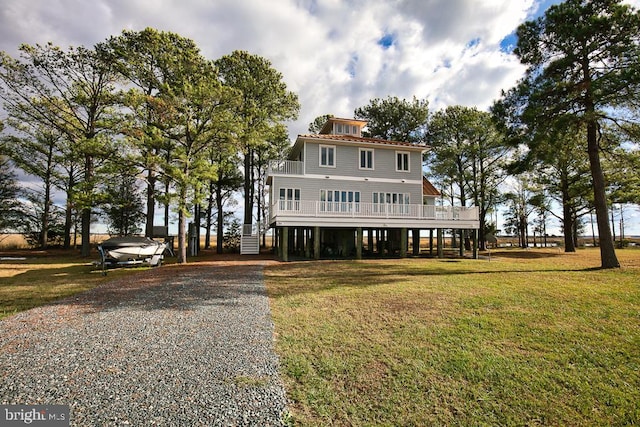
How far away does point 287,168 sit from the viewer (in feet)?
64.5

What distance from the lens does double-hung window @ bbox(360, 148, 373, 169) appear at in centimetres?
2075

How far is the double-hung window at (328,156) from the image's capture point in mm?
20000

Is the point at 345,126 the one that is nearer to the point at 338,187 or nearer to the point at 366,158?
the point at 366,158

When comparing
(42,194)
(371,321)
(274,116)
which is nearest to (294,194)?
(274,116)

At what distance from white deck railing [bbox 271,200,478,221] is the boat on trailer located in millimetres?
6483

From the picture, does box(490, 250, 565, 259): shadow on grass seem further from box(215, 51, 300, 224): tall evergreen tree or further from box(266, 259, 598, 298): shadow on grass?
box(215, 51, 300, 224): tall evergreen tree

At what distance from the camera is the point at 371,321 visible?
5773 millimetres

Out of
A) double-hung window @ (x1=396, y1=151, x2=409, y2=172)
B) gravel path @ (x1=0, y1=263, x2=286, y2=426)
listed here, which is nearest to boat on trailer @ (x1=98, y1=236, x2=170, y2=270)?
gravel path @ (x1=0, y1=263, x2=286, y2=426)

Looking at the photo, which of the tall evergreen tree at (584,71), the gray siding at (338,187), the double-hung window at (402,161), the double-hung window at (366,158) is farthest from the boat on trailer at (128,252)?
the tall evergreen tree at (584,71)

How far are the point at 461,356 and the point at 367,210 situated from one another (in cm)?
1395

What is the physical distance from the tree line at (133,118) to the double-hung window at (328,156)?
3.48 metres

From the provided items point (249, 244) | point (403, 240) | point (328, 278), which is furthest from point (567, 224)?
point (249, 244)

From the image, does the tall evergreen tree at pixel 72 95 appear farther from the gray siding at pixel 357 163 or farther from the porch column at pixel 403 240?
the porch column at pixel 403 240

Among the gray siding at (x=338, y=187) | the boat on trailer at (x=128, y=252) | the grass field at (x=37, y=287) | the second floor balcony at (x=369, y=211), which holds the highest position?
the gray siding at (x=338, y=187)
